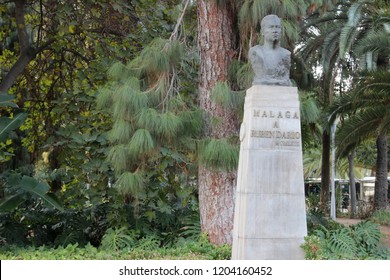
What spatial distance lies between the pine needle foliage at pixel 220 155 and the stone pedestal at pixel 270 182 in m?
0.58

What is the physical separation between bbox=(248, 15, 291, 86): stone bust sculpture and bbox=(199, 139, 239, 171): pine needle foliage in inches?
39.7

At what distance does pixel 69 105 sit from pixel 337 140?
9552 mm

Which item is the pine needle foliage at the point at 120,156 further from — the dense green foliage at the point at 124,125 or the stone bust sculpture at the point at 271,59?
the stone bust sculpture at the point at 271,59

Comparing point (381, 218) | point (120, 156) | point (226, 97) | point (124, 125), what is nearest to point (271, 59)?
point (226, 97)

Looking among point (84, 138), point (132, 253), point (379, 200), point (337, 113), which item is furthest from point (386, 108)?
point (132, 253)

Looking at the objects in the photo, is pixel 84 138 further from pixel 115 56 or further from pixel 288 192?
pixel 288 192

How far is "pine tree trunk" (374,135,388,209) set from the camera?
→ 18.9 meters

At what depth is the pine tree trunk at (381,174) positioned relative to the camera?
61.9ft

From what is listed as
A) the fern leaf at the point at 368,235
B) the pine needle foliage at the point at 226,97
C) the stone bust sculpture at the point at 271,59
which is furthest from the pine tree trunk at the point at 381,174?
the stone bust sculpture at the point at 271,59

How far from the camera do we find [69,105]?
1072cm

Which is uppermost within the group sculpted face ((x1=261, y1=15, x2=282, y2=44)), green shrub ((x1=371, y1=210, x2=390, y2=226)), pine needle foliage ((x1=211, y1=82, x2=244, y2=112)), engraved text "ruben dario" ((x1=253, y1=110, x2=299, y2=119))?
sculpted face ((x1=261, y1=15, x2=282, y2=44))

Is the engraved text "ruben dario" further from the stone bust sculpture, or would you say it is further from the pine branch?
the pine branch

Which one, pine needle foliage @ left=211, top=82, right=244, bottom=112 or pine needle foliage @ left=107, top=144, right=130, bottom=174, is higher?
pine needle foliage @ left=211, top=82, right=244, bottom=112

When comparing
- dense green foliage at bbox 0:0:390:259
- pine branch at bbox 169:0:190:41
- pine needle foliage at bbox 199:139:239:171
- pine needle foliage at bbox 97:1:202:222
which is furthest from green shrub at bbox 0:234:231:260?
pine branch at bbox 169:0:190:41
